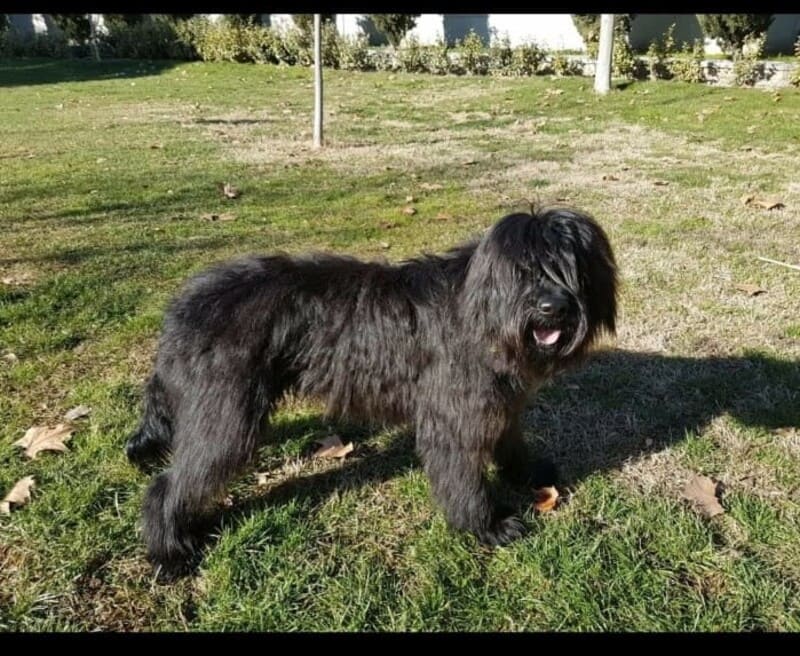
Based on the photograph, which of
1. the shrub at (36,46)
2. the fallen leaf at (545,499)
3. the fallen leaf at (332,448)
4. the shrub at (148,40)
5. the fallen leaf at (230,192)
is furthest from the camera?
the shrub at (36,46)

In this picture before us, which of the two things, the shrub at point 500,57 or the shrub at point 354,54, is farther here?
the shrub at point 354,54

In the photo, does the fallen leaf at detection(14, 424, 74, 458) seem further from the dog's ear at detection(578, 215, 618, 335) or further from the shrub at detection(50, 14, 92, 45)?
the shrub at detection(50, 14, 92, 45)

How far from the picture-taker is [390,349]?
115 inches

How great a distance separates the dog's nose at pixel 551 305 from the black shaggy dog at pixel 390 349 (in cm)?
1

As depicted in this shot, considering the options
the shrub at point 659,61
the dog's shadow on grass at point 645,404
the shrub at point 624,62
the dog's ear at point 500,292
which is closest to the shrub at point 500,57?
the shrub at point 624,62

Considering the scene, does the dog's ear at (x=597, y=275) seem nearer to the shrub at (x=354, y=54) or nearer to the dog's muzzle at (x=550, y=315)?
the dog's muzzle at (x=550, y=315)

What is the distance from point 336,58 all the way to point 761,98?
12589mm

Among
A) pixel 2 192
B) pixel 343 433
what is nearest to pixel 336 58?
pixel 2 192

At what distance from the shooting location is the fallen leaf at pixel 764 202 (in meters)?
7.21

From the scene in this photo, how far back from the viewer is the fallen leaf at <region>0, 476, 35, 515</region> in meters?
3.11

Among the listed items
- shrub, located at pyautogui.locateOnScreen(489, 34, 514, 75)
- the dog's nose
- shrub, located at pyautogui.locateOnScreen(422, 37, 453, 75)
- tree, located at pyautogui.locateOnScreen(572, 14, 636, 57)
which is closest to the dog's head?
the dog's nose

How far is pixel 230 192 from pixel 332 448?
16.5 ft

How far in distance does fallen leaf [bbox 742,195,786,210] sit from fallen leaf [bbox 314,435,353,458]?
5788 millimetres

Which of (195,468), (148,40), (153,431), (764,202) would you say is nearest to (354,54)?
(148,40)
